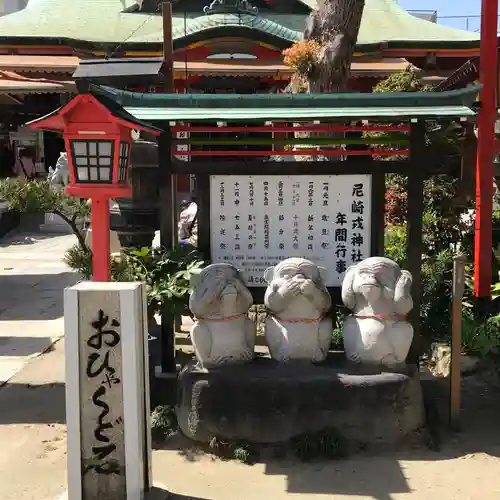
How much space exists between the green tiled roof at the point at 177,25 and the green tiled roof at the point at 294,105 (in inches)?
444

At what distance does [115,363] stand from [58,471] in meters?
1.23

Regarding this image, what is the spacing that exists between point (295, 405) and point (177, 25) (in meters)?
15.3

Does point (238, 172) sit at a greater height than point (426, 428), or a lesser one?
greater

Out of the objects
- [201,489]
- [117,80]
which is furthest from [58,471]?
[117,80]

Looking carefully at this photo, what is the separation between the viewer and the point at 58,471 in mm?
4395

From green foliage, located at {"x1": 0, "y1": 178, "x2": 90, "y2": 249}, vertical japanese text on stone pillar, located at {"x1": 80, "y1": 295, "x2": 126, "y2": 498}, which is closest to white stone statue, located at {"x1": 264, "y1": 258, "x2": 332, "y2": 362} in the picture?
vertical japanese text on stone pillar, located at {"x1": 80, "y1": 295, "x2": 126, "y2": 498}

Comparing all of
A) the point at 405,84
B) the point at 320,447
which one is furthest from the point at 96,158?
the point at 405,84

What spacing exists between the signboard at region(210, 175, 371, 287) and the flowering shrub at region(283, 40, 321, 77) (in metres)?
2.88

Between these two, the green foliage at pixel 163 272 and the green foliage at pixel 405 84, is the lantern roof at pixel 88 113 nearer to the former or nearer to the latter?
the green foliage at pixel 163 272

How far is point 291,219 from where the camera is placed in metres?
5.34

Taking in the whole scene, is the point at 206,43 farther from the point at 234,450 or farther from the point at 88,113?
the point at 234,450

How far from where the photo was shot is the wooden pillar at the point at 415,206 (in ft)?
16.9

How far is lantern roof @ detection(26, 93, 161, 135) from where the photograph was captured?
399cm

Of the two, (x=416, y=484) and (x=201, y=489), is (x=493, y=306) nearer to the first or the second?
(x=416, y=484)
